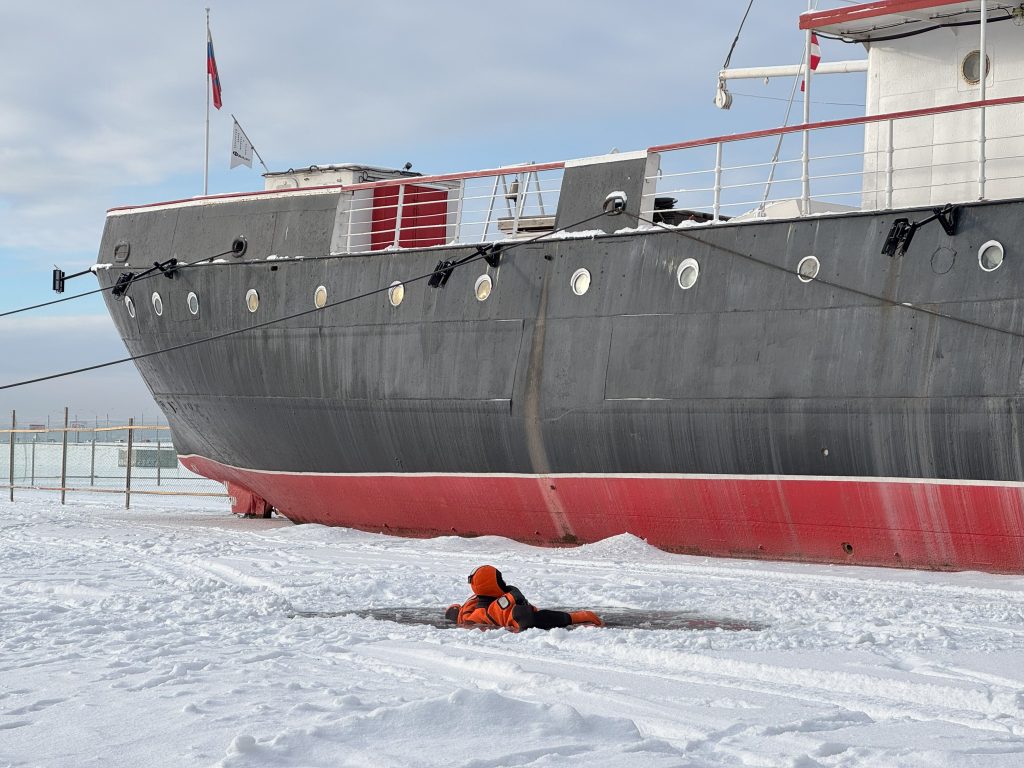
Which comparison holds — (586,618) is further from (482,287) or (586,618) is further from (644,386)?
(482,287)

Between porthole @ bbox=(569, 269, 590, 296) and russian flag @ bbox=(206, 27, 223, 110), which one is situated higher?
russian flag @ bbox=(206, 27, 223, 110)

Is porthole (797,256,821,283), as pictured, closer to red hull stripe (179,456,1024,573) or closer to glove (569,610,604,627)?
red hull stripe (179,456,1024,573)

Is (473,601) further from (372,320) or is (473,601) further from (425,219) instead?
(425,219)

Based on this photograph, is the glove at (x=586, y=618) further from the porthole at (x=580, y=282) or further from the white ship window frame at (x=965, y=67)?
the white ship window frame at (x=965, y=67)

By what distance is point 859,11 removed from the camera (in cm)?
1130

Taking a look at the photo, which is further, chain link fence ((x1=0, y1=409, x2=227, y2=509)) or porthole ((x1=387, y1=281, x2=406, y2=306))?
chain link fence ((x1=0, y1=409, x2=227, y2=509))

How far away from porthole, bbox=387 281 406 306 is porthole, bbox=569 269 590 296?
7.22 ft

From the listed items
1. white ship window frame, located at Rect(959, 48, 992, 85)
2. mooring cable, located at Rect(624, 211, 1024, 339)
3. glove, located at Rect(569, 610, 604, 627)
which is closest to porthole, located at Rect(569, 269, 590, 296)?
mooring cable, located at Rect(624, 211, 1024, 339)

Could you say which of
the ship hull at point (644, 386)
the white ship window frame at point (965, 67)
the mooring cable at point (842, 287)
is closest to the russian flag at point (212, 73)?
the ship hull at point (644, 386)

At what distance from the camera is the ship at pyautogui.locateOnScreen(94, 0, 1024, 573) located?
9.73 metres

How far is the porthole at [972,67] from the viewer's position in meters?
11.3

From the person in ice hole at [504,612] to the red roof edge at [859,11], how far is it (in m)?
6.97

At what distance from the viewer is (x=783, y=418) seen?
10.5 m

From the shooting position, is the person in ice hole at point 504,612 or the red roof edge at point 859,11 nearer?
the person in ice hole at point 504,612
